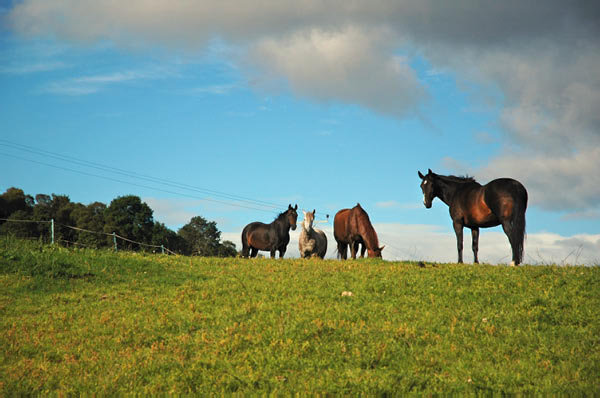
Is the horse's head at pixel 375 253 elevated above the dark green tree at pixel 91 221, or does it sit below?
below

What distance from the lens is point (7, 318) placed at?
15141 millimetres

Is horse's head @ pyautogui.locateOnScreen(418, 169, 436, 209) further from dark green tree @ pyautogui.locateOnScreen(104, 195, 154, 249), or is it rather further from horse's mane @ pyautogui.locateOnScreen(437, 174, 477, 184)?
dark green tree @ pyautogui.locateOnScreen(104, 195, 154, 249)

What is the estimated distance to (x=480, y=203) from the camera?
21.9 meters

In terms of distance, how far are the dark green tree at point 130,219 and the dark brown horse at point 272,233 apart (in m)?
44.1

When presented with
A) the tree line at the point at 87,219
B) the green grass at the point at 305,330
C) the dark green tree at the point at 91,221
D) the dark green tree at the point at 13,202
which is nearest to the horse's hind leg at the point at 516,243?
the green grass at the point at 305,330

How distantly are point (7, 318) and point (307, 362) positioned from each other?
940 centimetres

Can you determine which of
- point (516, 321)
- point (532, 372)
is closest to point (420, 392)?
point (532, 372)

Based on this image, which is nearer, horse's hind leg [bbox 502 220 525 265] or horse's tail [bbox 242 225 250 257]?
horse's hind leg [bbox 502 220 525 265]

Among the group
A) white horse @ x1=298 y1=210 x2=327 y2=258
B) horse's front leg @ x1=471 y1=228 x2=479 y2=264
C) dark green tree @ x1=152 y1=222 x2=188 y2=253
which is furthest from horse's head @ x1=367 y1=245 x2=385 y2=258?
dark green tree @ x1=152 y1=222 x2=188 y2=253

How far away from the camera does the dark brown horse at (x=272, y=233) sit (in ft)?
104

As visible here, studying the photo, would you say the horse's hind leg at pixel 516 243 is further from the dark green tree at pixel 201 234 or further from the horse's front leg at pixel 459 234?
the dark green tree at pixel 201 234

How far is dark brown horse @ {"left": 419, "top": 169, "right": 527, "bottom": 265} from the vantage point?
803 inches

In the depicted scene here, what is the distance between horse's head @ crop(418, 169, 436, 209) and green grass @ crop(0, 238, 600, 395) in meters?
5.28

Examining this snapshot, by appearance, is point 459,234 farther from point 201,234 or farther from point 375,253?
point 201,234
